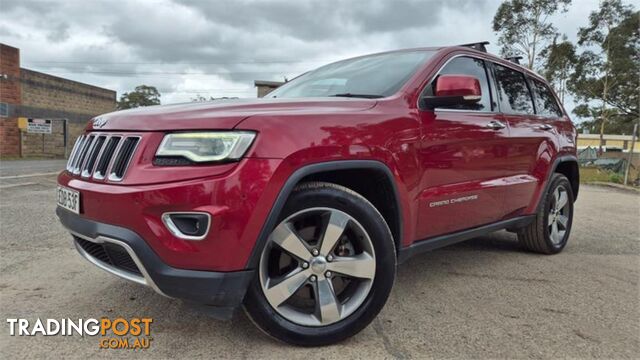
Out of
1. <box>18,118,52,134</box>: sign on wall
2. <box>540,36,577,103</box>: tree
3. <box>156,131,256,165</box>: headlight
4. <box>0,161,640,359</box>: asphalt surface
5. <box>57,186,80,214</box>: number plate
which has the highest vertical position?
→ <box>540,36,577,103</box>: tree

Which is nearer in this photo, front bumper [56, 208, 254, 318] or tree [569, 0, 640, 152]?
front bumper [56, 208, 254, 318]

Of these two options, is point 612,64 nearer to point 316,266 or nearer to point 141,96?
point 316,266

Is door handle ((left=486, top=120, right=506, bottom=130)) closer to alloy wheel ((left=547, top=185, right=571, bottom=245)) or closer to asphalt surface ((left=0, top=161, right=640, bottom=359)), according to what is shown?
asphalt surface ((left=0, top=161, right=640, bottom=359))

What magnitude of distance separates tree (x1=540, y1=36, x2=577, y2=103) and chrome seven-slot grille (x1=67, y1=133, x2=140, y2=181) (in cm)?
3580

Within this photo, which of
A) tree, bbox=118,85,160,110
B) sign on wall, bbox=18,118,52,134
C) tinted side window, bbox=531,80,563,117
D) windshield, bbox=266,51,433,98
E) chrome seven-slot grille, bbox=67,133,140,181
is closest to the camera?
chrome seven-slot grille, bbox=67,133,140,181

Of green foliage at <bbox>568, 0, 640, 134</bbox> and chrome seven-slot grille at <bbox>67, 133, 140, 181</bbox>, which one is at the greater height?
green foliage at <bbox>568, 0, 640, 134</bbox>

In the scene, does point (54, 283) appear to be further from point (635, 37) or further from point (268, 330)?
point (635, 37)

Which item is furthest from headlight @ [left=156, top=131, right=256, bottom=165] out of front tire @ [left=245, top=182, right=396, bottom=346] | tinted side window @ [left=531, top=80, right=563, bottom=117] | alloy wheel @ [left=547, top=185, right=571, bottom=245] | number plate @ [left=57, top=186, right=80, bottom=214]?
alloy wheel @ [left=547, top=185, right=571, bottom=245]

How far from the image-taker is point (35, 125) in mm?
26094

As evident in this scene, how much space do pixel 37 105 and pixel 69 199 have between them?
28919 mm

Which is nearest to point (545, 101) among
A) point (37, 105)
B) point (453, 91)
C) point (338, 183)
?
point (453, 91)

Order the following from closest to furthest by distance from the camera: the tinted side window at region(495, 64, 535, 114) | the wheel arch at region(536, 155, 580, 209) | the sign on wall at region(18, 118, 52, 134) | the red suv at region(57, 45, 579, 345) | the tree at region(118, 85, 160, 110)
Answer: the red suv at region(57, 45, 579, 345) → the tinted side window at region(495, 64, 535, 114) → the wheel arch at region(536, 155, 580, 209) → the sign on wall at region(18, 118, 52, 134) → the tree at region(118, 85, 160, 110)

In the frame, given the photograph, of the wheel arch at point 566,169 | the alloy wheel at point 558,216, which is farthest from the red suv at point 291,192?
the alloy wheel at point 558,216

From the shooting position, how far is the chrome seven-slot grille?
2.35 meters
